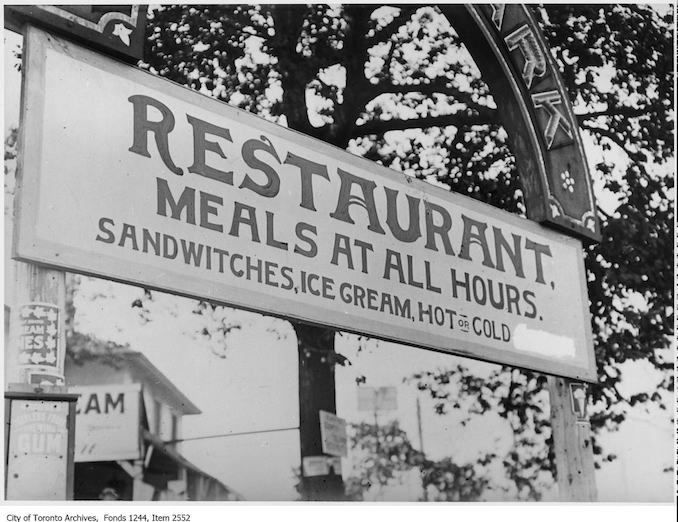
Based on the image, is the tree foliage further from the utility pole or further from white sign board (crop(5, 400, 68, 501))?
white sign board (crop(5, 400, 68, 501))

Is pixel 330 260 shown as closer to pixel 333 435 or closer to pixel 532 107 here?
pixel 532 107

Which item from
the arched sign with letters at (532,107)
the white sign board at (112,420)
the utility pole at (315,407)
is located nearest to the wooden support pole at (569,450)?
the arched sign with letters at (532,107)

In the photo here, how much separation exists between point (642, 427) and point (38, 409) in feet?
17.2

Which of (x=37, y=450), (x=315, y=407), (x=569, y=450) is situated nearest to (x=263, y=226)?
(x=37, y=450)

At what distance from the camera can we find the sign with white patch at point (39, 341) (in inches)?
107

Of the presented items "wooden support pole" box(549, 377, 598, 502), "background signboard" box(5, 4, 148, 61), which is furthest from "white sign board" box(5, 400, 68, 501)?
"wooden support pole" box(549, 377, 598, 502)

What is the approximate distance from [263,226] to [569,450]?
2174 mm

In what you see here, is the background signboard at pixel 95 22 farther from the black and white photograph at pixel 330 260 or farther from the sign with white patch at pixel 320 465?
the sign with white patch at pixel 320 465

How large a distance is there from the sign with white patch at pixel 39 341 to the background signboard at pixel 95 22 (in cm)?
88

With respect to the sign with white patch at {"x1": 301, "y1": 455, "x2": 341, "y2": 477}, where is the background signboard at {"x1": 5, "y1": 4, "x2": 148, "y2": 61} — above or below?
above

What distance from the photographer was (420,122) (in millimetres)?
7277

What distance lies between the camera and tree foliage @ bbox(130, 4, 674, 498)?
273 inches

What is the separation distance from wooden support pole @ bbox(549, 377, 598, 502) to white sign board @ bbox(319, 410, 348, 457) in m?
1.88
